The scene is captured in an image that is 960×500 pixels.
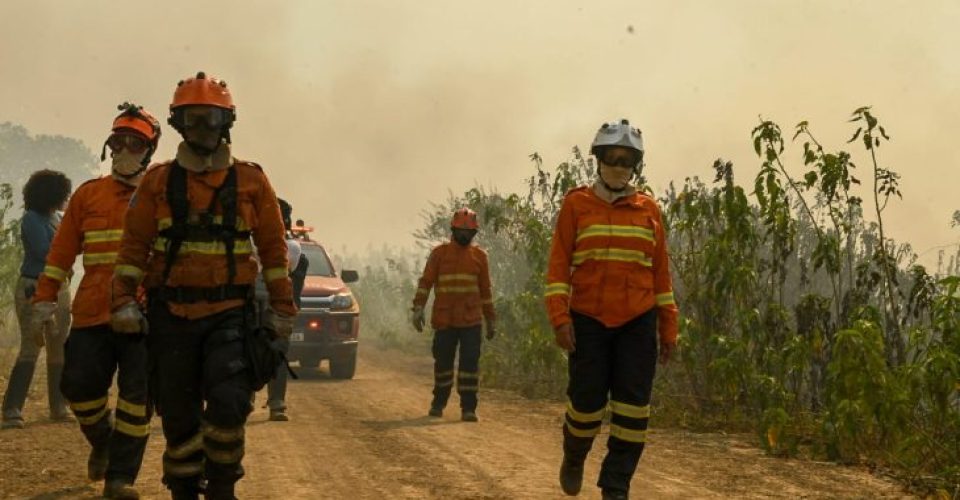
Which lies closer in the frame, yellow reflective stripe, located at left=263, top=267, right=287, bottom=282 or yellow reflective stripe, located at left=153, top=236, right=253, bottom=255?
yellow reflective stripe, located at left=153, top=236, right=253, bottom=255

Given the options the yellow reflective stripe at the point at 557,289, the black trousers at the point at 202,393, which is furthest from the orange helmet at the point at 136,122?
the yellow reflective stripe at the point at 557,289

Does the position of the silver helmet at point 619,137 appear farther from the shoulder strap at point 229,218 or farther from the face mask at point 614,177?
the shoulder strap at point 229,218

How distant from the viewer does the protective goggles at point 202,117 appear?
5.27m

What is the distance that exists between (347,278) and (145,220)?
10.4 m

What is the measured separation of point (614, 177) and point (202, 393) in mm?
2601

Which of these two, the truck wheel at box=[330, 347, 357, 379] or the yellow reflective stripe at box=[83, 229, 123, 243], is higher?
the yellow reflective stripe at box=[83, 229, 123, 243]

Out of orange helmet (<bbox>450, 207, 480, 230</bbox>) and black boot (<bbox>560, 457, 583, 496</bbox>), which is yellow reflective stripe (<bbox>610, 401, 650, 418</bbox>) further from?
orange helmet (<bbox>450, 207, 480, 230</bbox>)

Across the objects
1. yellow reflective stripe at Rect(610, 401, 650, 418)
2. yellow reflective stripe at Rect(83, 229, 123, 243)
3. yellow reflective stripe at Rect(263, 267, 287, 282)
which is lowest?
yellow reflective stripe at Rect(610, 401, 650, 418)

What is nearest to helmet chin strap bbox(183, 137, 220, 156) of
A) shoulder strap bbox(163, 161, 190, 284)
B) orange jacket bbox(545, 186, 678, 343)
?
shoulder strap bbox(163, 161, 190, 284)

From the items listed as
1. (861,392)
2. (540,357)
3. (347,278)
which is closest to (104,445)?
(861,392)

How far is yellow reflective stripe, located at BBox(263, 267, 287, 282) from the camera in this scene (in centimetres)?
534

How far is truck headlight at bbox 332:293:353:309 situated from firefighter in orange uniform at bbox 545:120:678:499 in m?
9.51

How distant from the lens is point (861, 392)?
7863 millimetres

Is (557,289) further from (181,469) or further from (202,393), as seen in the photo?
(181,469)
